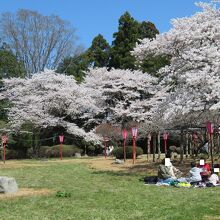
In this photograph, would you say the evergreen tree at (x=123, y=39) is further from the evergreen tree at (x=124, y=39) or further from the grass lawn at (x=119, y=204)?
the grass lawn at (x=119, y=204)

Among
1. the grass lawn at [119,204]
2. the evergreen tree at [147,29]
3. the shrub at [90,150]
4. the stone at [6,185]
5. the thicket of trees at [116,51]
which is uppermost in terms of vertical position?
the evergreen tree at [147,29]

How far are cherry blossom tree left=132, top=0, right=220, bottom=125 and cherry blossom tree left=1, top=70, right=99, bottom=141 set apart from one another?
69.1 ft

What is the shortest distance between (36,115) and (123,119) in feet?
28.0

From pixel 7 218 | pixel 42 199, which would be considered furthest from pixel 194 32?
pixel 7 218

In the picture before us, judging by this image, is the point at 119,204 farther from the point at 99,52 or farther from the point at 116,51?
the point at 99,52

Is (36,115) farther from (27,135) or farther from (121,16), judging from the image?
(121,16)

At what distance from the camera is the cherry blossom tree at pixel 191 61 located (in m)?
19.5

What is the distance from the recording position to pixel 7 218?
32.0ft

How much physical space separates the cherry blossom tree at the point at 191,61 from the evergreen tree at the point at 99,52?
35531 mm

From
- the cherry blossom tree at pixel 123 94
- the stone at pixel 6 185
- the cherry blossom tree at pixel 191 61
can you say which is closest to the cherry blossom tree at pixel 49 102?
the cherry blossom tree at pixel 123 94

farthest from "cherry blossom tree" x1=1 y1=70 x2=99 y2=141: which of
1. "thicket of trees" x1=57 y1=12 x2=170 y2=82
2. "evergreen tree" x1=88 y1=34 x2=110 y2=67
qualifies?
"evergreen tree" x1=88 y1=34 x2=110 y2=67

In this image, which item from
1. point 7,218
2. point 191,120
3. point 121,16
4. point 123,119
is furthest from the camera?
point 121,16

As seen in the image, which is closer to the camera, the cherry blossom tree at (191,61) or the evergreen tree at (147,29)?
the cherry blossom tree at (191,61)

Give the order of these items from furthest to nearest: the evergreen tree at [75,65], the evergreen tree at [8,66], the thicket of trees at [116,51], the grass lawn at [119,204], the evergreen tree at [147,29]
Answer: the evergreen tree at [147,29] → the evergreen tree at [75,65] → the thicket of trees at [116,51] → the evergreen tree at [8,66] → the grass lawn at [119,204]
